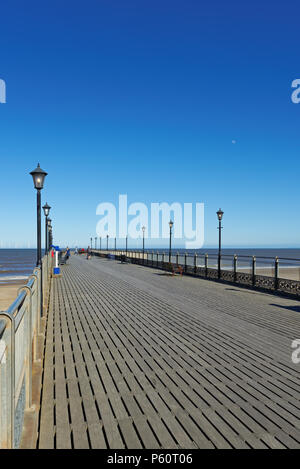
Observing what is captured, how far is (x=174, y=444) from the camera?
133 inches

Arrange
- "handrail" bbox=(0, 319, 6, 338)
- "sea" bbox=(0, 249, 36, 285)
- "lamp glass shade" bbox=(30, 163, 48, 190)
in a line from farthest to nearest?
"sea" bbox=(0, 249, 36, 285), "lamp glass shade" bbox=(30, 163, 48, 190), "handrail" bbox=(0, 319, 6, 338)

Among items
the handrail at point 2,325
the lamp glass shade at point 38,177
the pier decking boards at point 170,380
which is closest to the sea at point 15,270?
the lamp glass shade at point 38,177

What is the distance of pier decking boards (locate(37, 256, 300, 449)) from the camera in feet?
11.8

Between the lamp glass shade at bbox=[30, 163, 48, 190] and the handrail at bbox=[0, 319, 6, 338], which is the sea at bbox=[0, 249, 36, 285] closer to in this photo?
the lamp glass shade at bbox=[30, 163, 48, 190]

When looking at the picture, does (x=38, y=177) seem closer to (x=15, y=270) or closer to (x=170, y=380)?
(x=170, y=380)

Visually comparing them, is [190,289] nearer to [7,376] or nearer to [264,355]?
[264,355]

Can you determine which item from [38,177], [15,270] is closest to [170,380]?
[38,177]

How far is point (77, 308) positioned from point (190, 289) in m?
5.93

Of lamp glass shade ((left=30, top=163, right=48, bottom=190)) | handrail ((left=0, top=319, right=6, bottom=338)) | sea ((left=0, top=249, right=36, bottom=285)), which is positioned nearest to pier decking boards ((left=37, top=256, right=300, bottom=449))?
handrail ((left=0, top=319, right=6, bottom=338))

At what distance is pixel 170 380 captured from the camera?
498cm

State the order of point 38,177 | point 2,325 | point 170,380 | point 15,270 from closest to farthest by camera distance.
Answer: point 2,325 < point 170,380 < point 38,177 < point 15,270

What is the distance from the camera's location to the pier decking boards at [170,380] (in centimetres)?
359

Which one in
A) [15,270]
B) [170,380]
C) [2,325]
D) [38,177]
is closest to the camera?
[2,325]
